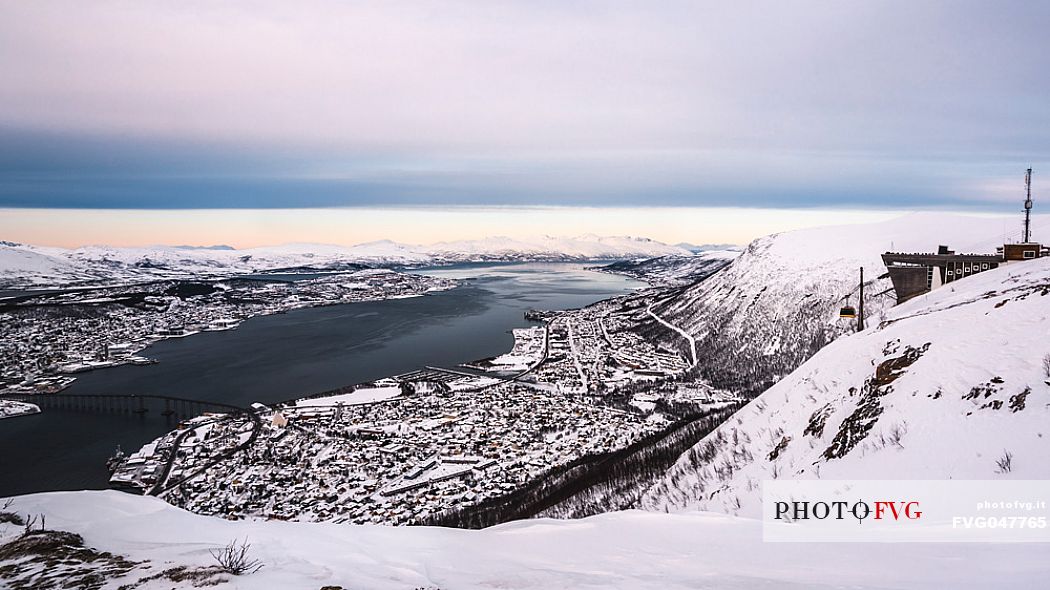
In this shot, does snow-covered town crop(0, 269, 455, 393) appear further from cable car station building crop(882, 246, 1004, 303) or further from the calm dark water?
cable car station building crop(882, 246, 1004, 303)

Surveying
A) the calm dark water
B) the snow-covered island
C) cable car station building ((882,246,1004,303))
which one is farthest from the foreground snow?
the snow-covered island

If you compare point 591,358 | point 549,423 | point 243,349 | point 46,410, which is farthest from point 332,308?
point 549,423

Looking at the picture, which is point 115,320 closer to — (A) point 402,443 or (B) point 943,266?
(A) point 402,443

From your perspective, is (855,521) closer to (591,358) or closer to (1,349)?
(591,358)

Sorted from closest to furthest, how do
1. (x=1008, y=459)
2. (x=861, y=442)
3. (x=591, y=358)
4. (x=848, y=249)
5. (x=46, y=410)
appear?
(x=1008, y=459) → (x=861, y=442) → (x=46, y=410) → (x=591, y=358) → (x=848, y=249)

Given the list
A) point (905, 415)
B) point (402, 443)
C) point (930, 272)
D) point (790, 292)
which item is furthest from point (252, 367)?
point (790, 292)

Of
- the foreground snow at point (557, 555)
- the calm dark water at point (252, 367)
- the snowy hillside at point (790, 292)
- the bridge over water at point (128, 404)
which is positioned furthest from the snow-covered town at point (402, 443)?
the foreground snow at point (557, 555)

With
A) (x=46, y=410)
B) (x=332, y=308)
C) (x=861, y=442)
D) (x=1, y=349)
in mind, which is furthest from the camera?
(x=332, y=308)
